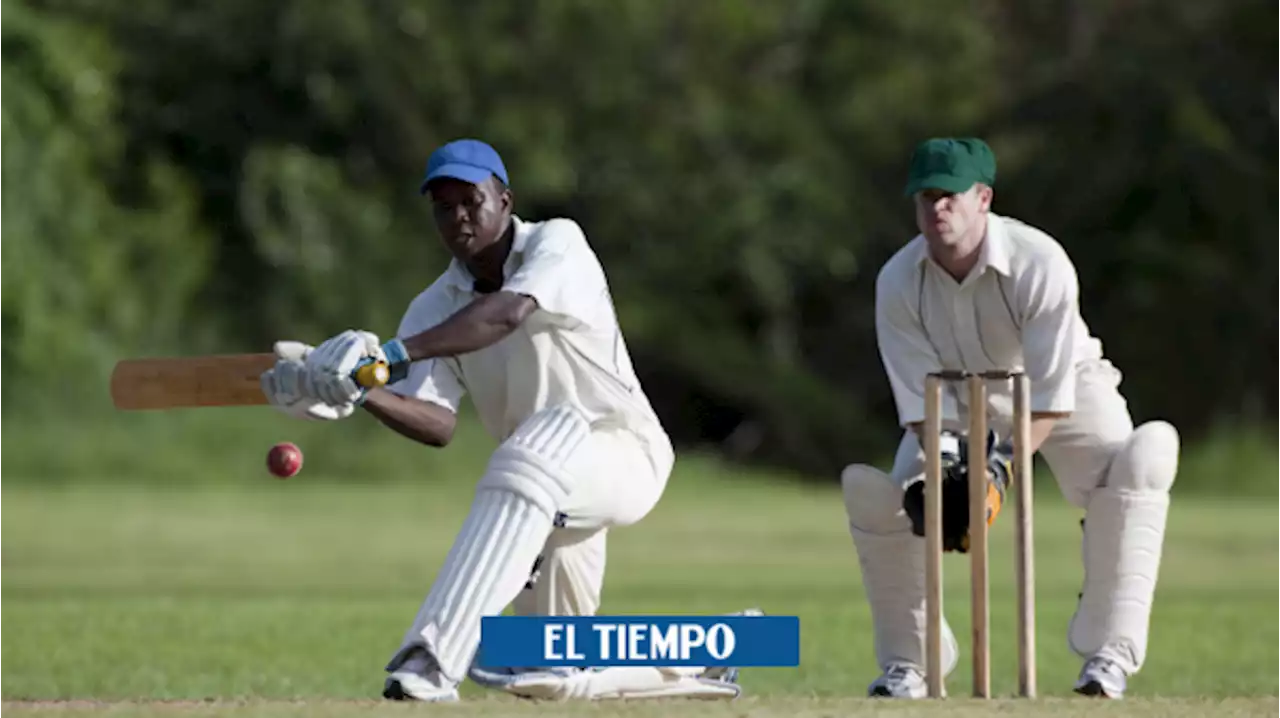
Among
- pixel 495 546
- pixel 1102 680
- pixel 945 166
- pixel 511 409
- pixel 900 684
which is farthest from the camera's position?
pixel 900 684

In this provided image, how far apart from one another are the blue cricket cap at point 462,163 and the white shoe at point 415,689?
3.17ft

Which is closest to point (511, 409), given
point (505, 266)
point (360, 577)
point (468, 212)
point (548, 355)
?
point (548, 355)

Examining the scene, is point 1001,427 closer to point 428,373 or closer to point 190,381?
point 428,373

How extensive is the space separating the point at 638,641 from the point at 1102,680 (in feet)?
3.97

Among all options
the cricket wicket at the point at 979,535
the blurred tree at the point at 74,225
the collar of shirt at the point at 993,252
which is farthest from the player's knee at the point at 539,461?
the blurred tree at the point at 74,225

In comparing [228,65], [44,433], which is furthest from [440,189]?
[228,65]

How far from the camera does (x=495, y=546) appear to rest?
179 inches

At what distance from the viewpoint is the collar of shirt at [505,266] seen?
494cm

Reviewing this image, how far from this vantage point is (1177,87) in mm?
21656

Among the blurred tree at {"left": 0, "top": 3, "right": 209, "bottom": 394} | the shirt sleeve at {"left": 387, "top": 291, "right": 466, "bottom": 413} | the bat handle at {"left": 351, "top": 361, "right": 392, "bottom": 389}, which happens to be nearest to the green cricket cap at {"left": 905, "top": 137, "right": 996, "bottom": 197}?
the shirt sleeve at {"left": 387, "top": 291, "right": 466, "bottom": 413}

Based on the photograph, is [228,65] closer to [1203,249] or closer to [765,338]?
[765,338]

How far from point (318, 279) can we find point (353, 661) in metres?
13.4

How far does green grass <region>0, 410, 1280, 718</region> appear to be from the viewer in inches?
223

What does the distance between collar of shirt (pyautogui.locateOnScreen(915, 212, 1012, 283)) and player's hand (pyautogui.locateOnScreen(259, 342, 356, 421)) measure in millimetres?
1421
